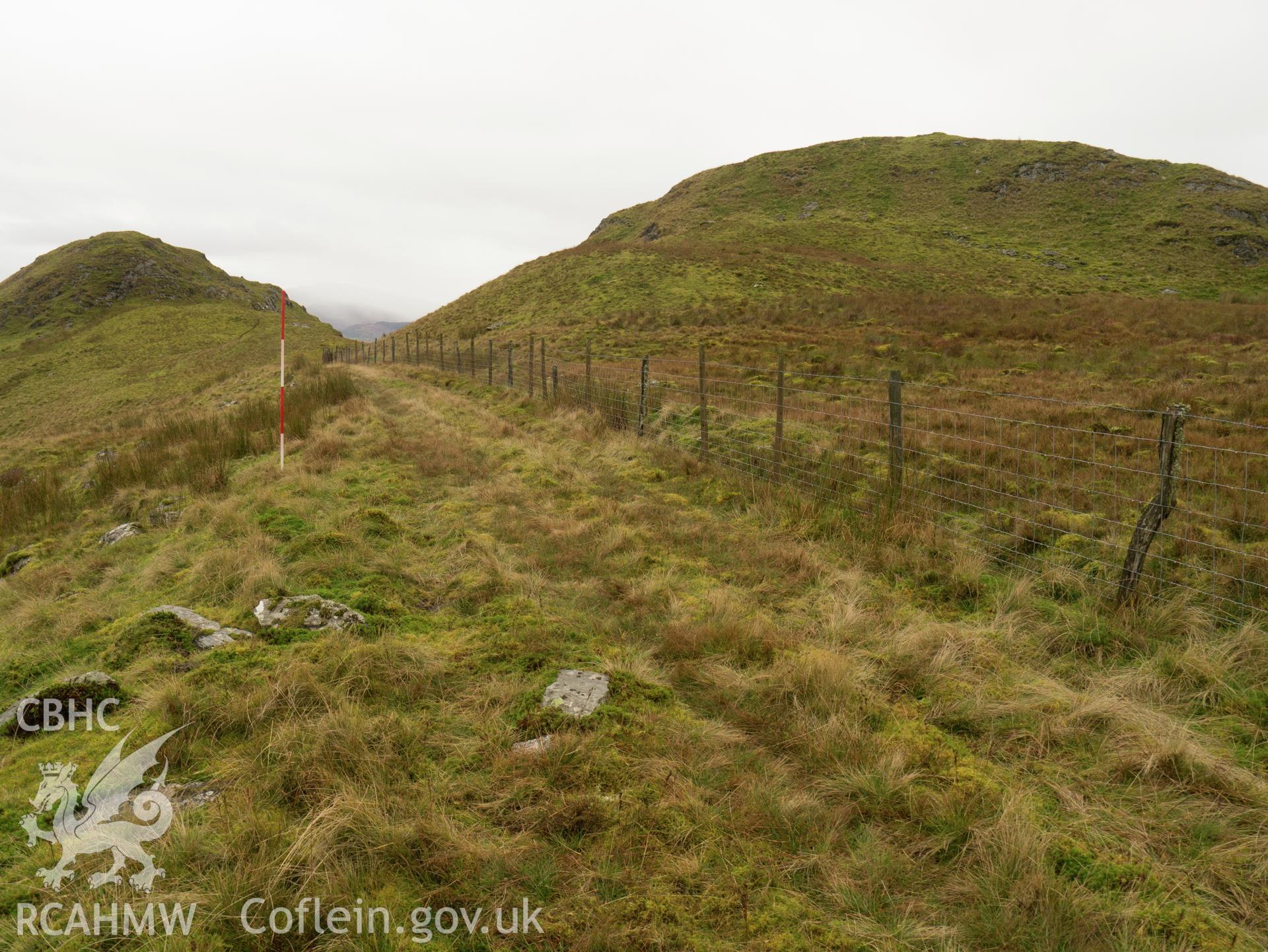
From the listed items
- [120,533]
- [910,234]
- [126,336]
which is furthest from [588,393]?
[126,336]

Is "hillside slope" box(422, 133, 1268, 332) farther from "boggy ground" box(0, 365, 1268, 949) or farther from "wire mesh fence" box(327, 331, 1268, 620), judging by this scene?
"boggy ground" box(0, 365, 1268, 949)

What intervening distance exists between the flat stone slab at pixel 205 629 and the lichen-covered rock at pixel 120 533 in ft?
12.0

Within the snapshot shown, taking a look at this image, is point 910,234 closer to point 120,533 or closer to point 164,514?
point 164,514

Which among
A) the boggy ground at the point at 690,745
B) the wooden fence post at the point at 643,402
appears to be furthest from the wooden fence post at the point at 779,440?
the wooden fence post at the point at 643,402

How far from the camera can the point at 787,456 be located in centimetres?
821

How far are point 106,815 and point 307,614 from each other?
5.50ft

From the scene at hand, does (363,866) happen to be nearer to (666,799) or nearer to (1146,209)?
(666,799)

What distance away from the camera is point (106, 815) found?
2.36 meters

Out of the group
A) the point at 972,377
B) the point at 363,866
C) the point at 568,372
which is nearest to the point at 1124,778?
the point at 363,866

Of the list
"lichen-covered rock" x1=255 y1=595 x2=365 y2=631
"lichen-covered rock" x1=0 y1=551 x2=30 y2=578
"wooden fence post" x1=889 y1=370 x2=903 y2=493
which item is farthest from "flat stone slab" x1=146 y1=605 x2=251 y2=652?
"wooden fence post" x1=889 y1=370 x2=903 y2=493

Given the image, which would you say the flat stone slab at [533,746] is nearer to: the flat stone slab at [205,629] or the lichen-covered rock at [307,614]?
the lichen-covered rock at [307,614]

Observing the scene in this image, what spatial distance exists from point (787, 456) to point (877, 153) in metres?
87.9

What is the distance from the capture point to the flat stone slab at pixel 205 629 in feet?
12.1

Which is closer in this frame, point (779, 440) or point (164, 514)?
point (164, 514)
